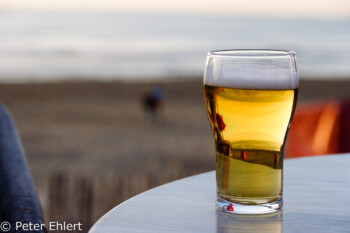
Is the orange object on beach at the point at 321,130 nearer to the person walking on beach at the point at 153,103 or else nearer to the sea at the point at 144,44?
the person walking on beach at the point at 153,103

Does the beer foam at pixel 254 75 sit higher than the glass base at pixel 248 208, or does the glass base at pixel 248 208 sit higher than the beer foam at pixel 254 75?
the beer foam at pixel 254 75

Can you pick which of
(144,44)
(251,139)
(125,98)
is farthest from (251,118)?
(144,44)

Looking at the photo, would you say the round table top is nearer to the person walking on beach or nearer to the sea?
the person walking on beach

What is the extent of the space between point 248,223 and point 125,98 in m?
11.0

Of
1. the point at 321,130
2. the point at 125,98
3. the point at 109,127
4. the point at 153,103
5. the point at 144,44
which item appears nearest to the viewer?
the point at 321,130

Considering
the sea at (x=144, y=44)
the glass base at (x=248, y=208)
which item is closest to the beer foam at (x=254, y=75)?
the glass base at (x=248, y=208)

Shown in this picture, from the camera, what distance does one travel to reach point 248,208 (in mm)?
840

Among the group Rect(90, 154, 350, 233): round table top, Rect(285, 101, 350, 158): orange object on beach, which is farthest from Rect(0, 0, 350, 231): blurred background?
Rect(90, 154, 350, 233): round table top

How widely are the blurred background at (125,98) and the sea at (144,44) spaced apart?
5 centimetres

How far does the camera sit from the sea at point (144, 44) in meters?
18.2

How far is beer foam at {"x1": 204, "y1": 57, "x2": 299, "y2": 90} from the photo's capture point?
835 mm

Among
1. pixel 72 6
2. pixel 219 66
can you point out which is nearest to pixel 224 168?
pixel 219 66

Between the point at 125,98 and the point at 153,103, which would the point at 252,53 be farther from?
the point at 125,98

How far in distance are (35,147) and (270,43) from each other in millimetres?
18838
